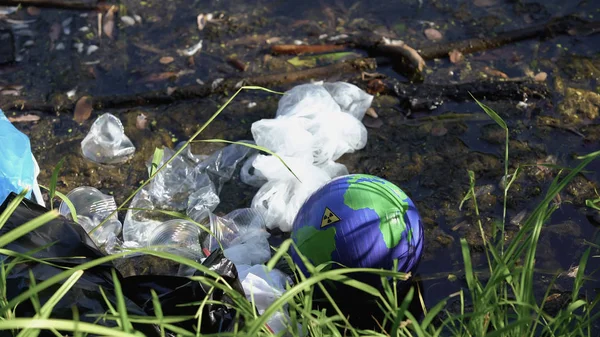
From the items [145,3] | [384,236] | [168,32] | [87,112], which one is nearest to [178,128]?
[87,112]

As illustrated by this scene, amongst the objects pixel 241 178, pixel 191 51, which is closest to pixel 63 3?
pixel 191 51

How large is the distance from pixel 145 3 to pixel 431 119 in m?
2.62

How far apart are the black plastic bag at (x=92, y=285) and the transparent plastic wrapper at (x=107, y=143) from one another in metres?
1.25

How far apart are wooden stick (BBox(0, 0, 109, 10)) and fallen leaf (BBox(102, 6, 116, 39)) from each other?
9 centimetres

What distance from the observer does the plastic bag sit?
3.31 meters

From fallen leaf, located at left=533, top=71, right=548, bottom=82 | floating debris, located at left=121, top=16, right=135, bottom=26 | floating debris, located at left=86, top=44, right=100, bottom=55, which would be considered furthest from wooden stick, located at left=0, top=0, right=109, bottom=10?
fallen leaf, located at left=533, top=71, right=548, bottom=82

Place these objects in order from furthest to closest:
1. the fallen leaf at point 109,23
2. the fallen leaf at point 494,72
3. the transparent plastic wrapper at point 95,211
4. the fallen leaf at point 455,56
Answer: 1. the fallen leaf at point 109,23
2. the fallen leaf at point 455,56
3. the fallen leaf at point 494,72
4. the transparent plastic wrapper at point 95,211

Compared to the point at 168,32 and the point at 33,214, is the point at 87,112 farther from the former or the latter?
the point at 33,214

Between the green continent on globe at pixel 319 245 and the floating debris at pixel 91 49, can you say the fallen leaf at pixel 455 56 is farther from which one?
the floating debris at pixel 91 49

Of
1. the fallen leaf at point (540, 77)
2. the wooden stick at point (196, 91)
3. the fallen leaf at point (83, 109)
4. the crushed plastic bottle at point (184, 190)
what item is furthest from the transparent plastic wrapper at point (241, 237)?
the fallen leaf at point (540, 77)

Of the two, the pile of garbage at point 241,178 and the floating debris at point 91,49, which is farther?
the floating debris at point 91,49

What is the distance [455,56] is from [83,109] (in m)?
2.64

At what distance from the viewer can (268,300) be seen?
123 inches

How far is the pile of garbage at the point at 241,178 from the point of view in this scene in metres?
3.63
